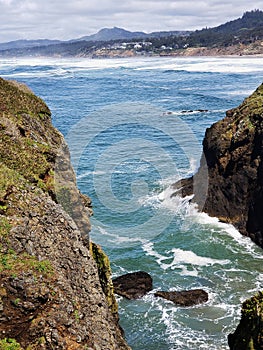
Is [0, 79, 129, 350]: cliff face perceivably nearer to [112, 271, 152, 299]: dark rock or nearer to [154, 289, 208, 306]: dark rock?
[112, 271, 152, 299]: dark rock

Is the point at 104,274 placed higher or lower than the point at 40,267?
lower

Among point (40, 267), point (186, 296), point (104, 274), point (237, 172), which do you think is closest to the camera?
point (40, 267)

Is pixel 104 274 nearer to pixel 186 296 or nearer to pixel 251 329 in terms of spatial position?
pixel 251 329

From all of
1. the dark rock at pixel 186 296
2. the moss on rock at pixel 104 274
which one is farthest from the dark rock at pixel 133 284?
the moss on rock at pixel 104 274

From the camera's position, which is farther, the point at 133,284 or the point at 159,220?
the point at 159,220

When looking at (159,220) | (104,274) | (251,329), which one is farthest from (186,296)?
(159,220)

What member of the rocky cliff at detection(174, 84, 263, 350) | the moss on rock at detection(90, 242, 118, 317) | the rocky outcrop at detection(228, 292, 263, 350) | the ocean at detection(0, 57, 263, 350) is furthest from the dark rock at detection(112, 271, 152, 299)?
the rocky outcrop at detection(228, 292, 263, 350)
